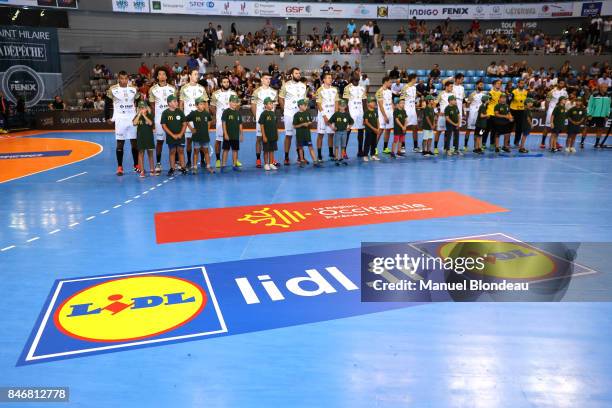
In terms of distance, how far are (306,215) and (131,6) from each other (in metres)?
23.1

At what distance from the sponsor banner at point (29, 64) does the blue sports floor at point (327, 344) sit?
1704cm

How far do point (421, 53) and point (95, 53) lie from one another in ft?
56.2

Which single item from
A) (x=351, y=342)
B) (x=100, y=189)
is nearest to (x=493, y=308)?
(x=351, y=342)

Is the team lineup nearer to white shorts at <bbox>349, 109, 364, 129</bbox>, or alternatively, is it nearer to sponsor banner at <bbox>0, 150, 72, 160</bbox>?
white shorts at <bbox>349, 109, 364, 129</bbox>

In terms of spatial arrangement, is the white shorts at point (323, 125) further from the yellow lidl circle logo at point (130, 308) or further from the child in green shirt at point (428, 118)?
the yellow lidl circle logo at point (130, 308)

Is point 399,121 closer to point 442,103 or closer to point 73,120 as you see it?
point 442,103

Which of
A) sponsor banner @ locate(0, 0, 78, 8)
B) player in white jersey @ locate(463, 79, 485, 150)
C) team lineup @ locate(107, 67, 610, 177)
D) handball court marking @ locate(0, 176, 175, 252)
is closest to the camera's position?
handball court marking @ locate(0, 176, 175, 252)

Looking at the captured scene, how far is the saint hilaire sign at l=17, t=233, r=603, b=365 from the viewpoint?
3736 millimetres

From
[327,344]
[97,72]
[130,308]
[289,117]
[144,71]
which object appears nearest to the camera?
[327,344]

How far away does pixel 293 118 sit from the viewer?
1119 centimetres

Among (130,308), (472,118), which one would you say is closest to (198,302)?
(130,308)

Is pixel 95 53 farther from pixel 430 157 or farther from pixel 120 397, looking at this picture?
pixel 120 397

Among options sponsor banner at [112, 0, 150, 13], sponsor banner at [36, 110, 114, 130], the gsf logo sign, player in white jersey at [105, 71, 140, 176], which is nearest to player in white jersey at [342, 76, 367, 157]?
player in white jersey at [105, 71, 140, 176]

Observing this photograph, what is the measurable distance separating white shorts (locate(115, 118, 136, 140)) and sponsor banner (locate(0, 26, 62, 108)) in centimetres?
1460
